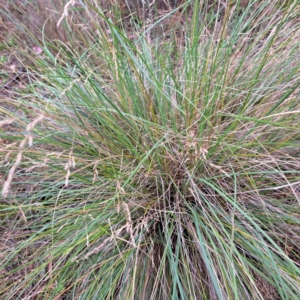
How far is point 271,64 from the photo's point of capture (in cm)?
159

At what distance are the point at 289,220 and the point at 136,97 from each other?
0.79 meters

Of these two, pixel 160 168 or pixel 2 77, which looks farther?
pixel 2 77

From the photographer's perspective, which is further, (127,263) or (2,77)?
(2,77)

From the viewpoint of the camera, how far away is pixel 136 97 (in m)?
1.46

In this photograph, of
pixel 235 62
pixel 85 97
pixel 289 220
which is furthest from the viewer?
pixel 235 62

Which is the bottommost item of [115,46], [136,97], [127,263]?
[127,263]

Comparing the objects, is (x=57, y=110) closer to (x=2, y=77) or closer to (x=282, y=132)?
(x=2, y=77)

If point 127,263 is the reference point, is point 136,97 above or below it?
above

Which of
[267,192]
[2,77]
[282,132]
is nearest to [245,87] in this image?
[282,132]

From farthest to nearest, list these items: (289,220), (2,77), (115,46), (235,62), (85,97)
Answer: (2,77)
(235,62)
(85,97)
(115,46)
(289,220)

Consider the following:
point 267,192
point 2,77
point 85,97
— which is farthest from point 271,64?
point 2,77

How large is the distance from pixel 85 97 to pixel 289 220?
38.6 inches

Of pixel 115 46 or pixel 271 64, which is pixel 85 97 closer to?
pixel 115 46

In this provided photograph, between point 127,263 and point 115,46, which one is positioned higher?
point 115,46
